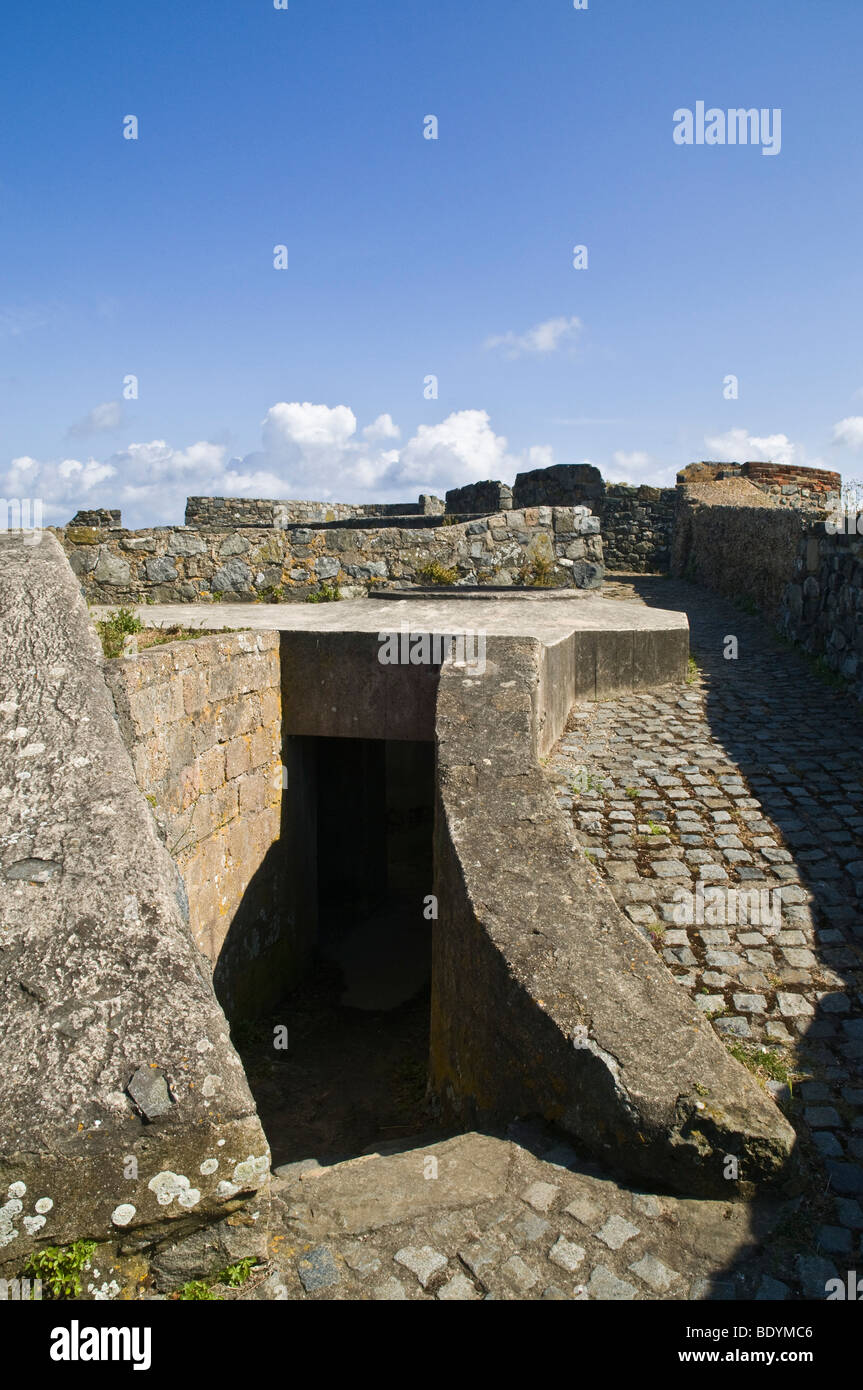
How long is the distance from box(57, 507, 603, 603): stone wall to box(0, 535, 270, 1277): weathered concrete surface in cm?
553

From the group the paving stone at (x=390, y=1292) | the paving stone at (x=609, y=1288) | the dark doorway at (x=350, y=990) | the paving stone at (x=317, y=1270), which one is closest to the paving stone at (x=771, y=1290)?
the paving stone at (x=609, y=1288)

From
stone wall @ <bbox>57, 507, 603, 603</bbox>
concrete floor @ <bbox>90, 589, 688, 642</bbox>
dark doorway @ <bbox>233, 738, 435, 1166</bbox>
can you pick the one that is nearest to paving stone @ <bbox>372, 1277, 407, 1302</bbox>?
dark doorway @ <bbox>233, 738, 435, 1166</bbox>

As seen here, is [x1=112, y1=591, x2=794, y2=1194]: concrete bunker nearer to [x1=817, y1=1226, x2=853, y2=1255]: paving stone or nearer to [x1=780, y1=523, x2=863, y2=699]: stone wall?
[x1=817, y1=1226, x2=853, y2=1255]: paving stone

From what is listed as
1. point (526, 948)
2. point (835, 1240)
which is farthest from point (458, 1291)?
point (526, 948)

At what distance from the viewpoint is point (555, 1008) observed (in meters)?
3.15

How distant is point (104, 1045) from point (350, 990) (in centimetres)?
480

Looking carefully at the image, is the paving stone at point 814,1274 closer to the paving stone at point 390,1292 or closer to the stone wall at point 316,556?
the paving stone at point 390,1292

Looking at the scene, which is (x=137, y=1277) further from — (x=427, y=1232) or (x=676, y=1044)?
(x=676, y=1044)

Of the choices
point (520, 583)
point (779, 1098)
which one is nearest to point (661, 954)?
point (779, 1098)

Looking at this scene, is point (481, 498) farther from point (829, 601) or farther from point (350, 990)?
point (350, 990)

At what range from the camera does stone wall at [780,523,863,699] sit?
755cm

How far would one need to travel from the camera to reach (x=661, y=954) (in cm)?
396
